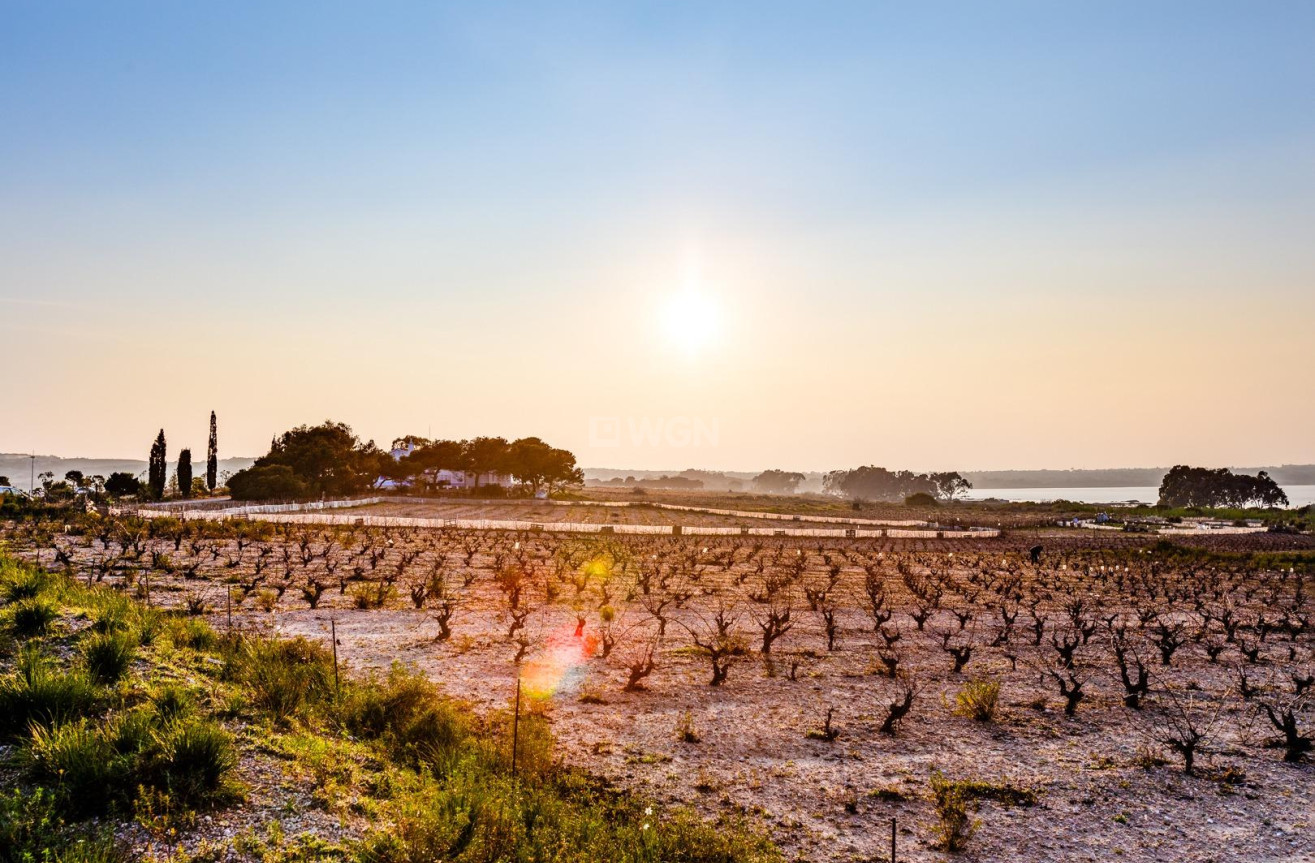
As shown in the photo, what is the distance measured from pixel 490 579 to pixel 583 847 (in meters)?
26.2

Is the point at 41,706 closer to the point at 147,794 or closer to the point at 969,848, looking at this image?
the point at 147,794

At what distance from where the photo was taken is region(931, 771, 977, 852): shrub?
417 inches

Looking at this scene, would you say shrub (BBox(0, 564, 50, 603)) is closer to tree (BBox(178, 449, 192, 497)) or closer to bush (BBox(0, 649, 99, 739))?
bush (BBox(0, 649, 99, 739))

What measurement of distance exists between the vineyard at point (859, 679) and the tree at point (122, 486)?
46894 millimetres

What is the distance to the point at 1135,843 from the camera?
1083 centimetres

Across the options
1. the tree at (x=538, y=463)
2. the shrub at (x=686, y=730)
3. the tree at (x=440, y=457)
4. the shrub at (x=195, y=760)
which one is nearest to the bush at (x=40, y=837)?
the shrub at (x=195, y=760)

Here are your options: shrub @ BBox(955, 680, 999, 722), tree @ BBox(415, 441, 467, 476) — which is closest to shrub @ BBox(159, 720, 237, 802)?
shrub @ BBox(955, 680, 999, 722)

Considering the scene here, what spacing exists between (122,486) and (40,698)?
89956 mm

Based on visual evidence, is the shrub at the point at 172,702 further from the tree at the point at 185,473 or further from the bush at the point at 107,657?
the tree at the point at 185,473

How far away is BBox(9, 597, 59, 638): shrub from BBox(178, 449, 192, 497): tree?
8669 cm

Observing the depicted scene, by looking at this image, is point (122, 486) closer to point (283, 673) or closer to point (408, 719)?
point (283, 673)

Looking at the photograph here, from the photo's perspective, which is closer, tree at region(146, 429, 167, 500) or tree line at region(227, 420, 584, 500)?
tree at region(146, 429, 167, 500)

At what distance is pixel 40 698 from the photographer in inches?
377

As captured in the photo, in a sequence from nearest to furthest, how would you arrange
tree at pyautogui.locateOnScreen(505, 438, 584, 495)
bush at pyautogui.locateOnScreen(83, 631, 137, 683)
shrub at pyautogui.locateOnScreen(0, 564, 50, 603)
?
bush at pyautogui.locateOnScreen(83, 631, 137, 683)
shrub at pyautogui.locateOnScreen(0, 564, 50, 603)
tree at pyautogui.locateOnScreen(505, 438, 584, 495)
